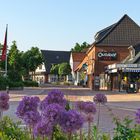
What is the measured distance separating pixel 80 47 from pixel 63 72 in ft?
161

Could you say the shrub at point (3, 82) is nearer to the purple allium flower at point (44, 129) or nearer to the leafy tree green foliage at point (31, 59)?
the leafy tree green foliage at point (31, 59)

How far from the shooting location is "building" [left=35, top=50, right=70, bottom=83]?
122575 mm

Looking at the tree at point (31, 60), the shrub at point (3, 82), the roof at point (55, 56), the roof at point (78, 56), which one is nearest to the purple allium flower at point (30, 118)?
the shrub at point (3, 82)

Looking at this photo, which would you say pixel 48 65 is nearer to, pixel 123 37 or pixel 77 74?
pixel 77 74

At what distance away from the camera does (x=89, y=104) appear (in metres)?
5.46

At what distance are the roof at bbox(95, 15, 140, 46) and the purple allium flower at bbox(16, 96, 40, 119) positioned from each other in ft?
196

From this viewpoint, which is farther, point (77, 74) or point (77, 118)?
point (77, 74)

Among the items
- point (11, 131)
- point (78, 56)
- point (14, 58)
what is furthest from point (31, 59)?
point (11, 131)

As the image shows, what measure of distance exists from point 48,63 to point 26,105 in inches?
4944

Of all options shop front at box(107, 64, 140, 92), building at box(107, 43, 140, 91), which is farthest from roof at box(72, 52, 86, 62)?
shop front at box(107, 64, 140, 92)

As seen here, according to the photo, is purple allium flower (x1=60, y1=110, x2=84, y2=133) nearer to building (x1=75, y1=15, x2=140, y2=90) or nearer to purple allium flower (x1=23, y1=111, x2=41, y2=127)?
purple allium flower (x1=23, y1=111, x2=41, y2=127)

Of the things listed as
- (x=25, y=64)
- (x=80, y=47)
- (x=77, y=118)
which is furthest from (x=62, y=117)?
(x=80, y=47)

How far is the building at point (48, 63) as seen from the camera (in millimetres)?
122575

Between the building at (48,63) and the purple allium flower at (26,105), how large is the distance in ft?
373
